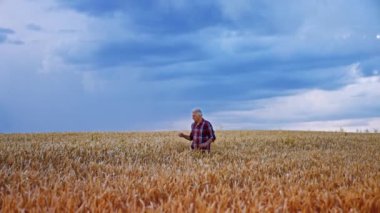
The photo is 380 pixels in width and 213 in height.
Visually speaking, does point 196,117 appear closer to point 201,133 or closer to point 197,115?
point 197,115

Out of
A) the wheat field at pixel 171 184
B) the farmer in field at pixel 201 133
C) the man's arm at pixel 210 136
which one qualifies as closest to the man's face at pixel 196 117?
the farmer in field at pixel 201 133

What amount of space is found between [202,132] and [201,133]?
4 centimetres

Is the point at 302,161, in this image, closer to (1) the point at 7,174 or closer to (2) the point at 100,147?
(2) the point at 100,147

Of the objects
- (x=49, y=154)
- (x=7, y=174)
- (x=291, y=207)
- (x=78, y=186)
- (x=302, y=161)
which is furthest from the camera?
(x=302, y=161)

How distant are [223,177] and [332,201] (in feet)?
7.77

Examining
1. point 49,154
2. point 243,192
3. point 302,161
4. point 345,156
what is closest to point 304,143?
point 345,156

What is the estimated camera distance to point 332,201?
19.9ft

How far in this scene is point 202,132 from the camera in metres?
12.4

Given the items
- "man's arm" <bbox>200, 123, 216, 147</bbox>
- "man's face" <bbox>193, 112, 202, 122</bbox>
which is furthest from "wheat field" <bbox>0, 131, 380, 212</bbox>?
"man's face" <bbox>193, 112, 202, 122</bbox>

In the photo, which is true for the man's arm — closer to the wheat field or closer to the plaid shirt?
the plaid shirt

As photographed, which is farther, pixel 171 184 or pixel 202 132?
pixel 202 132

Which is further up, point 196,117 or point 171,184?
point 196,117

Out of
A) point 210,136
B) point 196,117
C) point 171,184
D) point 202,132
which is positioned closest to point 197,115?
point 196,117

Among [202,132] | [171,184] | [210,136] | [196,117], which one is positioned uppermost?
[196,117]
